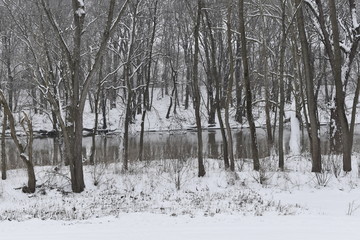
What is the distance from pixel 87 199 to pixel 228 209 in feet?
14.9

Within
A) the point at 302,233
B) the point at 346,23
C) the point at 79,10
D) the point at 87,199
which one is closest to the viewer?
the point at 302,233

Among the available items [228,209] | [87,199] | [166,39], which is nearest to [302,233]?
[228,209]

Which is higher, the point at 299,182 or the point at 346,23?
the point at 346,23

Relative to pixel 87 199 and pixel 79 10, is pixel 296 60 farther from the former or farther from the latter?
pixel 87 199

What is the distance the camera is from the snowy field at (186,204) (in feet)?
18.7

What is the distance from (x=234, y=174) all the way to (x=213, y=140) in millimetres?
17209

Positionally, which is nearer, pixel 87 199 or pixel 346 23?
pixel 87 199

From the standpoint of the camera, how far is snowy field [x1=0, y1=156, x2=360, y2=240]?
18.7ft

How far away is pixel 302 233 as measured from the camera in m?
5.43

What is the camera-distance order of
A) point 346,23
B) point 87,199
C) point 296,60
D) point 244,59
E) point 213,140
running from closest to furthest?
1. point 87,199
2. point 244,59
3. point 296,60
4. point 346,23
5. point 213,140

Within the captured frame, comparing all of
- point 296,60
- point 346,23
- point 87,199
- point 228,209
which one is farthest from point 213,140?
point 228,209

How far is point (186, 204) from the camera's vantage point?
9.41 metres

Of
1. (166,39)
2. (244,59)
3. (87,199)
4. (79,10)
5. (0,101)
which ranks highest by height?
(166,39)

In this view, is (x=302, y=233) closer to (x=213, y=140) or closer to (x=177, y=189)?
(x=177, y=189)
